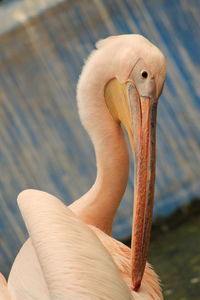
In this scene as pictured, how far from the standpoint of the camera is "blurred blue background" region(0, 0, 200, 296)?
22.6 ft

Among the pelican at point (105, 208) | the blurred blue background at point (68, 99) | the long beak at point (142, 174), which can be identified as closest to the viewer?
the pelican at point (105, 208)

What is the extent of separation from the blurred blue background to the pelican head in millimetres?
3280

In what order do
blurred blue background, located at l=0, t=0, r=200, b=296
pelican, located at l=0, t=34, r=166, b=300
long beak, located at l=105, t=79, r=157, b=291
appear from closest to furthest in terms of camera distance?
pelican, located at l=0, t=34, r=166, b=300
long beak, located at l=105, t=79, r=157, b=291
blurred blue background, located at l=0, t=0, r=200, b=296

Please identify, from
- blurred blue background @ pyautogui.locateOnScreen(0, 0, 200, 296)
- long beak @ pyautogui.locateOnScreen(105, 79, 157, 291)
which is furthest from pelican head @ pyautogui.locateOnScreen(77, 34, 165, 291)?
blurred blue background @ pyautogui.locateOnScreen(0, 0, 200, 296)

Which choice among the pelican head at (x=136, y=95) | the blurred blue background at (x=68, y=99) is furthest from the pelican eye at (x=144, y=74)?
the blurred blue background at (x=68, y=99)

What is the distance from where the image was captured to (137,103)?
11.2 ft

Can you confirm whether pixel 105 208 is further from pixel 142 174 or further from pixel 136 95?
pixel 136 95

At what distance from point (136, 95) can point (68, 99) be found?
3.57 m

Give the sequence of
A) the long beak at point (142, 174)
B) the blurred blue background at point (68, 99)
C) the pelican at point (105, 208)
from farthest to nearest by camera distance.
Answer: the blurred blue background at point (68, 99)
the long beak at point (142, 174)
the pelican at point (105, 208)

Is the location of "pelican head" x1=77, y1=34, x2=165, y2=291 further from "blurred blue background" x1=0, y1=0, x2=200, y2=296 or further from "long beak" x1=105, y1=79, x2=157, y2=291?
"blurred blue background" x1=0, y1=0, x2=200, y2=296

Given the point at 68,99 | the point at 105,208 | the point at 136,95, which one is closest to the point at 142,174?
the point at 136,95

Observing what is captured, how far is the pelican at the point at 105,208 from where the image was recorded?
2.71 m

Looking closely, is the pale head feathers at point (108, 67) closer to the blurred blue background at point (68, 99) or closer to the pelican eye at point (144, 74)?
the pelican eye at point (144, 74)

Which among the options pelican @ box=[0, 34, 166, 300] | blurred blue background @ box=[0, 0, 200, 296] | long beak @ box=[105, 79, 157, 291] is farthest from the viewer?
blurred blue background @ box=[0, 0, 200, 296]
